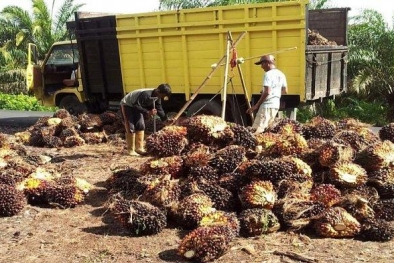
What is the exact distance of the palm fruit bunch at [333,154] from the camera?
16.7ft

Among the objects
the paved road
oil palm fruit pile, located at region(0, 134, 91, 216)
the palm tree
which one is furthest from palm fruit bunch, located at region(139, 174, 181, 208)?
the palm tree

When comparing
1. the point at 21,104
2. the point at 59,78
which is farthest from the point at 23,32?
the point at 59,78

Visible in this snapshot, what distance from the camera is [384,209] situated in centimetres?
496

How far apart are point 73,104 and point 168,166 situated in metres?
7.68

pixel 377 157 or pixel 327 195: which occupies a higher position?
pixel 377 157

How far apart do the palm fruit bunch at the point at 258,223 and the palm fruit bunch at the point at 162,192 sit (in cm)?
76

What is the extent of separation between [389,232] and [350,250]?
47cm

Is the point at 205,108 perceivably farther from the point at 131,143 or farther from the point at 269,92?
the point at 269,92

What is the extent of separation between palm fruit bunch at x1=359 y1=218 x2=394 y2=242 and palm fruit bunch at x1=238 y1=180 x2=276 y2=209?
2.80ft

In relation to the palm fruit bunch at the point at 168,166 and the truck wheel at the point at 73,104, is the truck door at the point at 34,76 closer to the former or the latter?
the truck wheel at the point at 73,104

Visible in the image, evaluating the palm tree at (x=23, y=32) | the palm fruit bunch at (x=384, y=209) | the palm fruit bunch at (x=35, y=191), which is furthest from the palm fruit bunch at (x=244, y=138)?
the palm tree at (x=23, y=32)

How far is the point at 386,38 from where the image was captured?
1566 cm

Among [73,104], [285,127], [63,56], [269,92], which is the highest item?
[63,56]

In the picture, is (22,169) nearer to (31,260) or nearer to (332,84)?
(31,260)
